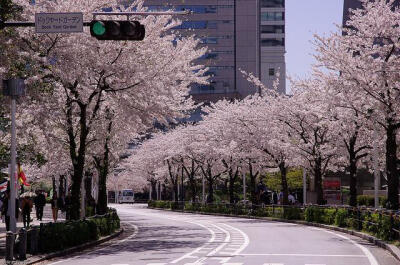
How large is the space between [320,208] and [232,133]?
51.0 ft

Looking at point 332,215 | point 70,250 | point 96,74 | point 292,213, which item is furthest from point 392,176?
point 292,213

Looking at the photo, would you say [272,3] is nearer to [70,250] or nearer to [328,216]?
[328,216]

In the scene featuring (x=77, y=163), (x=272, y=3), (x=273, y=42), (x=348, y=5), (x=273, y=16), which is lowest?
(x=77, y=163)

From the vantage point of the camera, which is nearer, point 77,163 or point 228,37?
point 77,163

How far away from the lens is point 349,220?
3169 cm

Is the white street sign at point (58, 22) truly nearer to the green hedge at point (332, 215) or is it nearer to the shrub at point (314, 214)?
the green hedge at point (332, 215)

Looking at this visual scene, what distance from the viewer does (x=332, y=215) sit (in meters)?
35.2

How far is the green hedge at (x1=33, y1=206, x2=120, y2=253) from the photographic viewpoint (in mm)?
20031

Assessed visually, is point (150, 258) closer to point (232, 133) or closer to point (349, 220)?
point (349, 220)

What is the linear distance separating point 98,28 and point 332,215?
958 inches

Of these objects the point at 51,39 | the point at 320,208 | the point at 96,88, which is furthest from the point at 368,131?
the point at 51,39

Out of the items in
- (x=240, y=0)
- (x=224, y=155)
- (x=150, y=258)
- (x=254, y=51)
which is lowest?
(x=150, y=258)

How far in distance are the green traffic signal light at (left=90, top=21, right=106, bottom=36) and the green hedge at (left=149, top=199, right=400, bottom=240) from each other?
12.3 meters

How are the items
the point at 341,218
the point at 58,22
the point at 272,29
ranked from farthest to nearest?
1. the point at 272,29
2. the point at 341,218
3. the point at 58,22
